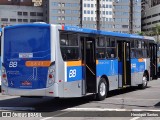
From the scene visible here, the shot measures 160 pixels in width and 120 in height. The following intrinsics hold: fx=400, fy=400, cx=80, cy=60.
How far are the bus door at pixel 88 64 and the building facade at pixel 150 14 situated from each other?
510 feet

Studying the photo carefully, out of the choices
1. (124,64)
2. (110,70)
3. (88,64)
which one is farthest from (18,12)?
(88,64)

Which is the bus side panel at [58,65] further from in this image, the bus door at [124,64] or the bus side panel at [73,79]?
the bus door at [124,64]

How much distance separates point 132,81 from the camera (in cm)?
1891

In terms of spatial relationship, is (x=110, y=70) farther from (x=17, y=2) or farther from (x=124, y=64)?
(x=17, y=2)

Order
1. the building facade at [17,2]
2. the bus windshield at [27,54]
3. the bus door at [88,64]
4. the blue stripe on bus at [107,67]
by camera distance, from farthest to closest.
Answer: the building facade at [17,2]
the blue stripe on bus at [107,67]
the bus door at [88,64]
the bus windshield at [27,54]

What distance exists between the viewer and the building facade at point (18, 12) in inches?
6230

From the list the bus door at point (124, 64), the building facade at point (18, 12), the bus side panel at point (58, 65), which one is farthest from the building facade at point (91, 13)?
the bus side panel at point (58, 65)

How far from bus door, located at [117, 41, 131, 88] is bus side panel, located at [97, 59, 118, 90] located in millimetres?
526

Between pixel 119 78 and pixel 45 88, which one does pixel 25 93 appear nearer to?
pixel 45 88

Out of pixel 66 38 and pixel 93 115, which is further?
pixel 66 38

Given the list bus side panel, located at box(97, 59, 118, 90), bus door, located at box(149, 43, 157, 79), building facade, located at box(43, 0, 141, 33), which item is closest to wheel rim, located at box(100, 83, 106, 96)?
bus side panel, located at box(97, 59, 118, 90)

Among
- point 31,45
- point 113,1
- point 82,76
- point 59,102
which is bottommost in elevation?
point 59,102

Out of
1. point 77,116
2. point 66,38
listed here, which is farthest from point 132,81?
point 77,116

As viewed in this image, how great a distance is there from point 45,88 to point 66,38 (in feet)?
6.25
